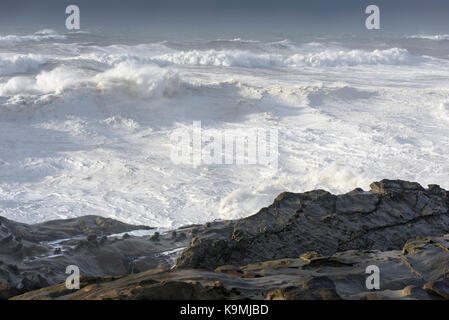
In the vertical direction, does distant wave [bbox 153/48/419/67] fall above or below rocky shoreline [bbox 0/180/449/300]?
above

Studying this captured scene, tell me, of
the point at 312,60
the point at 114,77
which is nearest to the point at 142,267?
the point at 114,77

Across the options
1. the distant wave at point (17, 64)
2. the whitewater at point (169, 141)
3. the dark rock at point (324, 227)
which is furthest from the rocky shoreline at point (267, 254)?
the distant wave at point (17, 64)

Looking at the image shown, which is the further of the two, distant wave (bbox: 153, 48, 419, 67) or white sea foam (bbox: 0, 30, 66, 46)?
white sea foam (bbox: 0, 30, 66, 46)

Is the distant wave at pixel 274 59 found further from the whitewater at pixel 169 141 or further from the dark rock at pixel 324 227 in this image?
the dark rock at pixel 324 227

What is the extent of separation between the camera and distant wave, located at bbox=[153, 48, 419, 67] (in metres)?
22.3

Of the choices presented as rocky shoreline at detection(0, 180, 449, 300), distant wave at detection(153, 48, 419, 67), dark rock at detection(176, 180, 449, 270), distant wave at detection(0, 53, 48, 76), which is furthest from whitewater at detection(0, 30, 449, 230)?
distant wave at detection(153, 48, 419, 67)

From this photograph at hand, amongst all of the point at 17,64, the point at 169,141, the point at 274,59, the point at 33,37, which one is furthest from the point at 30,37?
the point at 169,141

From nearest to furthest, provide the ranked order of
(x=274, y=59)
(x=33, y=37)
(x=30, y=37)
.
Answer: (x=274, y=59), (x=30, y=37), (x=33, y=37)

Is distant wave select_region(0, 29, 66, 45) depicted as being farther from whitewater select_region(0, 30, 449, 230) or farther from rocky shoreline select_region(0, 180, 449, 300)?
rocky shoreline select_region(0, 180, 449, 300)

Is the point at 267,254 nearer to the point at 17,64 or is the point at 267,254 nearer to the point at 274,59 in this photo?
the point at 17,64

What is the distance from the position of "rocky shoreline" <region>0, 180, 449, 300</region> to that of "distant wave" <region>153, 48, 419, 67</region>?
1777cm

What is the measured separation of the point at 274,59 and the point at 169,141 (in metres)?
13.7

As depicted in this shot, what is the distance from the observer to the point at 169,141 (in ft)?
34.9

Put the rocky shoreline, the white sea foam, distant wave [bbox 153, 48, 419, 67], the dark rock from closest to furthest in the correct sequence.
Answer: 1. the rocky shoreline
2. the dark rock
3. distant wave [bbox 153, 48, 419, 67]
4. the white sea foam
